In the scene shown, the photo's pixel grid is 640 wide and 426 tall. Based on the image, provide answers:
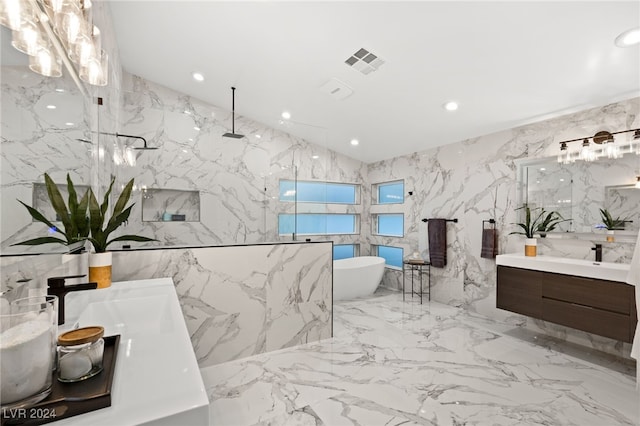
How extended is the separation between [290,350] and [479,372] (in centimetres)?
164

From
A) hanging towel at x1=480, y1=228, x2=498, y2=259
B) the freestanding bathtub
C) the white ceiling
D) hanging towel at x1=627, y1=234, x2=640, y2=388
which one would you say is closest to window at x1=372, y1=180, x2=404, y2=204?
the freestanding bathtub

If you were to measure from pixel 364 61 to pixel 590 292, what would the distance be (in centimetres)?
283

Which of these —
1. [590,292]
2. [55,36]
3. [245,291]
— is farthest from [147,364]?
[590,292]

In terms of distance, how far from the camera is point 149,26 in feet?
9.32

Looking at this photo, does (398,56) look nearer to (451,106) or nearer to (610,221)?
(451,106)

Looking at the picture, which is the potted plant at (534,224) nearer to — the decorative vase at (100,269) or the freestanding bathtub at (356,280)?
the freestanding bathtub at (356,280)

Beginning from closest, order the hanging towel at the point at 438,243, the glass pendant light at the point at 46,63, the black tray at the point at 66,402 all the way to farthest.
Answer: the black tray at the point at 66,402 → the glass pendant light at the point at 46,63 → the hanging towel at the point at 438,243

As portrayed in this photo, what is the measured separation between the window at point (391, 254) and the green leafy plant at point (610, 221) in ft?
9.02

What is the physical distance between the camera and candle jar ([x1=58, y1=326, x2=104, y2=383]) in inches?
27.5

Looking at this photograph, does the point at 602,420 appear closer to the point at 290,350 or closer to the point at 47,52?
the point at 290,350

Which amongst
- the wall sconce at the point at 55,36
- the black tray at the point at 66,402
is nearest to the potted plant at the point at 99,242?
the wall sconce at the point at 55,36

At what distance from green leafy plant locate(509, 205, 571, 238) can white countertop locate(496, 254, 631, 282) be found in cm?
30

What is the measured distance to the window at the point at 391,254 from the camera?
5340mm

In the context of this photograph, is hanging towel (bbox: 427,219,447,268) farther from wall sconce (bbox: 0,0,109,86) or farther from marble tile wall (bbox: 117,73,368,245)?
wall sconce (bbox: 0,0,109,86)
